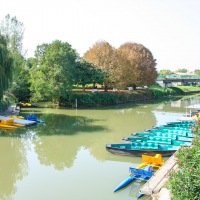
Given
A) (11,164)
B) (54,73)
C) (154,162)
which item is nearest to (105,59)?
(54,73)

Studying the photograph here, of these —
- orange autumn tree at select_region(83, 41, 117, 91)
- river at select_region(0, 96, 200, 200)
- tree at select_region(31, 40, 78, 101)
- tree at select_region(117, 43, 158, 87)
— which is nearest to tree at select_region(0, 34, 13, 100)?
river at select_region(0, 96, 200, 200)

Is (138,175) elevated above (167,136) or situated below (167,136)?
below

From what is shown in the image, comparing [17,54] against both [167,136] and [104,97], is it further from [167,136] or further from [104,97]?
[167,136]

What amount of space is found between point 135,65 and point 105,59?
639 centimetres

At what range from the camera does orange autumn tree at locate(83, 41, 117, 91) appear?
46.1 metres

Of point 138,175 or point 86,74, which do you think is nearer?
point 138,175

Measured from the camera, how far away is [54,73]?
3462cm

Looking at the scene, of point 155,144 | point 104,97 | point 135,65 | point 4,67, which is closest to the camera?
point 155,144

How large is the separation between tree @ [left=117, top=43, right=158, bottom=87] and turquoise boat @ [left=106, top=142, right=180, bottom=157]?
31532mm

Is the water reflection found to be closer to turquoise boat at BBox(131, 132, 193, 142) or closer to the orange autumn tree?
turquoise boat at BBox(131, 132, 193, 142)

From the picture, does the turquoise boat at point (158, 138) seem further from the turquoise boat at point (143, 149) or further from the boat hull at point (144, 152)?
the boat hull at point (144, 152)

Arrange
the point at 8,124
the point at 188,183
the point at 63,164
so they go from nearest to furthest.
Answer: the point at 188,183, the point at 63,164, the point at 8,124

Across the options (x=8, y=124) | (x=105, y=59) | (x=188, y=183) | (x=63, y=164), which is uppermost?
(x=105, y=59)

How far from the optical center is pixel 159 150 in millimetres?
14438
